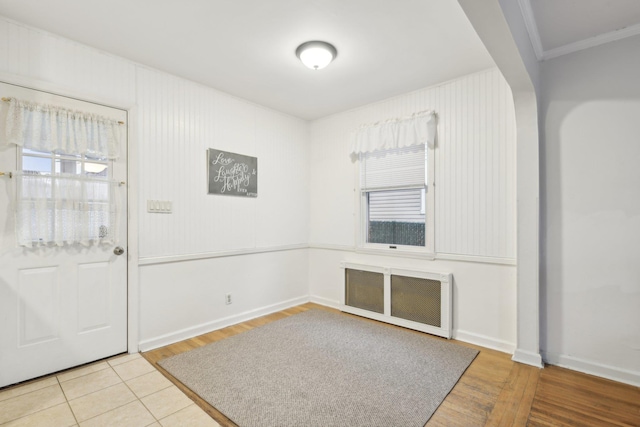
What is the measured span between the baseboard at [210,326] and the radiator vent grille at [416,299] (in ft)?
4.84

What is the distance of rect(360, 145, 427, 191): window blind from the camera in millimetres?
3520

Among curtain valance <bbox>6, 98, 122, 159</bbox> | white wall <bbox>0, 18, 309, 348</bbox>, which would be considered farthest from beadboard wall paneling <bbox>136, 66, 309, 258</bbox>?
curtain valance <bbox>6, 98, 122, 159</bbox>

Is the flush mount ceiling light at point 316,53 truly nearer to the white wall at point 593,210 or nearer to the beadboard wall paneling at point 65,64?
the beadboard wall paneling at point 65,64

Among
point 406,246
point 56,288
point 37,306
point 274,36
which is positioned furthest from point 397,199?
point 37,306

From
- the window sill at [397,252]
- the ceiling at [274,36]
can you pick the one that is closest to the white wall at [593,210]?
the ceiling at [274,36]

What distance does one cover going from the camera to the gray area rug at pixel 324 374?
1968mm

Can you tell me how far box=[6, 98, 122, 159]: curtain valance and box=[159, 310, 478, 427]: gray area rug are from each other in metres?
1.93

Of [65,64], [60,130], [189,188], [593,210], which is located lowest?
[593,210]

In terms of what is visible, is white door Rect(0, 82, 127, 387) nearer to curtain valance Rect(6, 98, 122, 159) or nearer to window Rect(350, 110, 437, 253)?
curtain valance Rect(6, 98, 122, 159)

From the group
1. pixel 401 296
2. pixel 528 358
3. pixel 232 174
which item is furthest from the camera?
pixel 232 174

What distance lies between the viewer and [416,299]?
339 cm

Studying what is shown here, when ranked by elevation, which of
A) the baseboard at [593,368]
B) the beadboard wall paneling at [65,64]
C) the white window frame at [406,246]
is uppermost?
the beadboard wall paneling at [65,64]

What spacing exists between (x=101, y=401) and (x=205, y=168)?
2196mm

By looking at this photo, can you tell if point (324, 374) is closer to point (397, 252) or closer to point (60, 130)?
point (397, 252)
